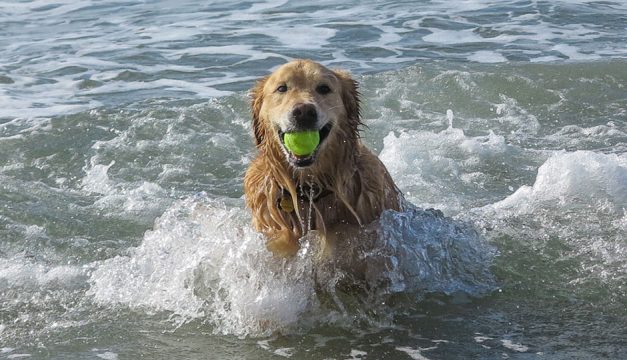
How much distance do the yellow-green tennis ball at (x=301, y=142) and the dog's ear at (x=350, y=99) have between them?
50 cm

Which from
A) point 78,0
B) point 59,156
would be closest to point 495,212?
point 59,156

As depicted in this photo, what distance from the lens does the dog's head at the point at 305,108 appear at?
5.14m

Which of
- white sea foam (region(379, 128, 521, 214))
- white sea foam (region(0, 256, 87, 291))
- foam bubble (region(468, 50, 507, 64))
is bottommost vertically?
white sea foam (region(379, 128, 521, 214))

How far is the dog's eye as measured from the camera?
17.9 feet

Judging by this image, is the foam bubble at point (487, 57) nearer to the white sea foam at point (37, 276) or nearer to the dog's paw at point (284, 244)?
the dog's paw at point (284, 244)

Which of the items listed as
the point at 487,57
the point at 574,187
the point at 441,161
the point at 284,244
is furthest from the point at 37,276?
the point at 487,57

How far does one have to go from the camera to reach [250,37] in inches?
546

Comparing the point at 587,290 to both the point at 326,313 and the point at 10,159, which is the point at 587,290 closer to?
the point at 326,313

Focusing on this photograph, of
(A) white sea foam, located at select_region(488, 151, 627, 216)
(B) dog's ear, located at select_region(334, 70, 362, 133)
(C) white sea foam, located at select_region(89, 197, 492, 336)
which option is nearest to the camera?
(C) white sea foam, located at select_region(89, 197, 492, 336)

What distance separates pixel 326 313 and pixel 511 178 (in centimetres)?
321

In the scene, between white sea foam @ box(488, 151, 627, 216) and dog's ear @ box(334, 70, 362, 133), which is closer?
dog's ear @ box(334, 70, 362, 133)

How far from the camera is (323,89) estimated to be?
216 inches

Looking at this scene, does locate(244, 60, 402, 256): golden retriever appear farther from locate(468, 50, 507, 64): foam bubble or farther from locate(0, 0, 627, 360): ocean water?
locate(468, 50, 507, 64): foam bubble

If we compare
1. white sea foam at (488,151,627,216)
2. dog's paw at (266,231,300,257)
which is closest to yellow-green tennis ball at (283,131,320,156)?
dog's paw at (266,231,300,257)
